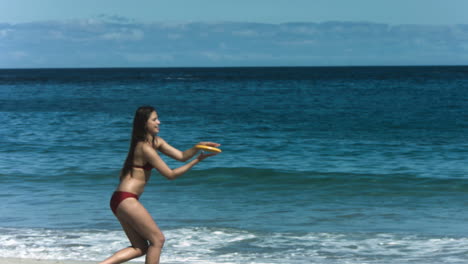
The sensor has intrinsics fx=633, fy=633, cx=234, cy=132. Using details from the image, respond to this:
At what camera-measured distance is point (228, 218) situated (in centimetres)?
902

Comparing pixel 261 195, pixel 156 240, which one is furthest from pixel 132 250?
pixel 261 195

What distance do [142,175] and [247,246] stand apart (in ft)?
9.95

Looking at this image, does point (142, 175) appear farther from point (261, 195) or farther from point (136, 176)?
point (261, 195)

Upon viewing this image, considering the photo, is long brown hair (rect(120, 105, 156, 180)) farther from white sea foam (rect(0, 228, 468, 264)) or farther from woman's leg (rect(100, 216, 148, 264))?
white sea foam (rect(0, 228, 468, 264))

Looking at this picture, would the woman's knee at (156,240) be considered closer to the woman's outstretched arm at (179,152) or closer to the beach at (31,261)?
the woman's outstretched arm at (179,152)

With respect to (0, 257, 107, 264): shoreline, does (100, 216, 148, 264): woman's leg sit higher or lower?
higher

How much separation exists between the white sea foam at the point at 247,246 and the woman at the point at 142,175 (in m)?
2.08

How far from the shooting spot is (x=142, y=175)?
469cm

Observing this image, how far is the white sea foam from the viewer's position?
22.6 ft

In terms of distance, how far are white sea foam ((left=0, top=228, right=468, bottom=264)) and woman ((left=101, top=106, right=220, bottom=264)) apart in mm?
2079

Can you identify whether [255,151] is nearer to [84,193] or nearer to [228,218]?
[84,193]

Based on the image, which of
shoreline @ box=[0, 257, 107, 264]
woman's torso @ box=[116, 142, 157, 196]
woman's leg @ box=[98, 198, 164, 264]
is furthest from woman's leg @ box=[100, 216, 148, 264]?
shoreline @ box=[0, 257, 107, 264]

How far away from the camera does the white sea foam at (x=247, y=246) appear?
271 inches

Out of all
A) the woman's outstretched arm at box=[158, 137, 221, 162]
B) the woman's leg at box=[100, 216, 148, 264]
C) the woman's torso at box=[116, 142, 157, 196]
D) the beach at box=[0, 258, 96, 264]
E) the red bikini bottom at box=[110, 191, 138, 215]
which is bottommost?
the beach at box=[0, 258, 96, 264]
